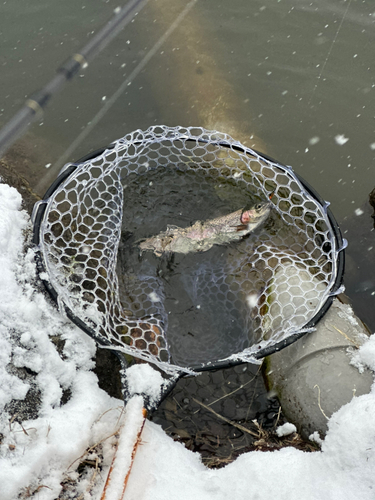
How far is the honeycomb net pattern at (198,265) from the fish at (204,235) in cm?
13

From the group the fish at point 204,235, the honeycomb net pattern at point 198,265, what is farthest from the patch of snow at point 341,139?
the fish at point 204,235

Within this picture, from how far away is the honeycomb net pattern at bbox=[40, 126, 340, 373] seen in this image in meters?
2.92

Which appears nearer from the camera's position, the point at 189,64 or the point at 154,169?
the point at 154,169

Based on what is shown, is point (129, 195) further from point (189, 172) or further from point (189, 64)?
point (189, 64)

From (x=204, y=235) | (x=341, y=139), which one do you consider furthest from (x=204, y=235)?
(x=341, y=139)

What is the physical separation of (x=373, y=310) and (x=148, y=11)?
13.6 feet

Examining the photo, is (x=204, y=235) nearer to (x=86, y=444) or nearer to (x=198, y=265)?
(x=198, y=265)

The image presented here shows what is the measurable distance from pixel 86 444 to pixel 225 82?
3827mm

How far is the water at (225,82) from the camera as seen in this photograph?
4078mm

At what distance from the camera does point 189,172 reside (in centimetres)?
386

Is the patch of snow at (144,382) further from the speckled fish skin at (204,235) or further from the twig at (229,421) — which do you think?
the speckled fish skin at (204,235)

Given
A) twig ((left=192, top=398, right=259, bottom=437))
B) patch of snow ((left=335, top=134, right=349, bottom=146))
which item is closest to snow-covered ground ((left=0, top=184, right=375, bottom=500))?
twig ((left=192, top=398, right=259, bottom=437))

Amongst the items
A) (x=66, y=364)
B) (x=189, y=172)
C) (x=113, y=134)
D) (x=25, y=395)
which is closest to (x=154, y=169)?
(x=189, y=172)

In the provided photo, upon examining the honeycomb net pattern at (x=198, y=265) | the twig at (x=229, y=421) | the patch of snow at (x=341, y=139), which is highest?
the honeycomb net pattern at (x=198, y=265)
